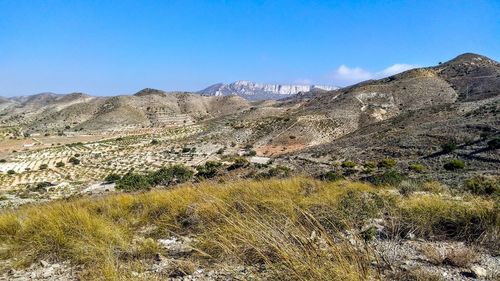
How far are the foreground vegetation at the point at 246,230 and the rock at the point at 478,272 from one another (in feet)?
2.90

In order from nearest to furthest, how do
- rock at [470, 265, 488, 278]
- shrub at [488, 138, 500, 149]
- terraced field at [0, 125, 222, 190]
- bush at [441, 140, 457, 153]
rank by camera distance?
rock at [470, 265, 488, 278], shrub at [488, 138, 500, 149], bush at [441, 140, 457, 153], terraced field at [0, 125, 222, 190]

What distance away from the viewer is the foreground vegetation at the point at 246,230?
12.2 feet

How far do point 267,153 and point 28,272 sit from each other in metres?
50.0

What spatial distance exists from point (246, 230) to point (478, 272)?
2622 mm

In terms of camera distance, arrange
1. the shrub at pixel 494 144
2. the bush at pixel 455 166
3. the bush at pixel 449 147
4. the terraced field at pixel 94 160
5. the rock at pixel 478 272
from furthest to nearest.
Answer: the terraced field at pixel 94 160 < the bush at pixel 449 147 < the shrub at pixel 494 144 < the bush at pixel 455 166 < the rock at pixel 478 272

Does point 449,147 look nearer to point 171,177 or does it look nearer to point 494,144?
point 494,144

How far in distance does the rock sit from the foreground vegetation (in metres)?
0.88

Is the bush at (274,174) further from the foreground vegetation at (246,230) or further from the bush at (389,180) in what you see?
the foreground vegetation at (246,230)

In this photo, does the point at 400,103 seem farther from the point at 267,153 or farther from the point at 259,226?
the point at 259,226

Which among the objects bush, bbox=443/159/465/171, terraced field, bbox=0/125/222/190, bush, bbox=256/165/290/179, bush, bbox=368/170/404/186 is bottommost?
terraced field, bbox=0/125/222/190

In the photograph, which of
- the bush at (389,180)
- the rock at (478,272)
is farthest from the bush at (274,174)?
the rock at (478,272)

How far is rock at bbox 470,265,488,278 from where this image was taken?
4301 millimetres

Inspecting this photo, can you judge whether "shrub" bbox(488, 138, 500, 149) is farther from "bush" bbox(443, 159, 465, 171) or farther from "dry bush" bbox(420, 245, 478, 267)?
"dry bush" bbox(420, 245, 478, 267)

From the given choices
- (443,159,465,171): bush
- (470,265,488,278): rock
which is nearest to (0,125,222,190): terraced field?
(443,159,465,171): bush
